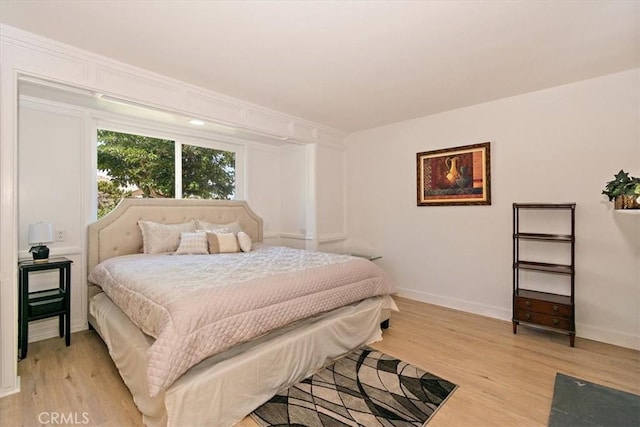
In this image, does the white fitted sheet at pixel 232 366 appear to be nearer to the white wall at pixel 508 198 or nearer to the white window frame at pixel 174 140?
the white window frame at pixel 174 140

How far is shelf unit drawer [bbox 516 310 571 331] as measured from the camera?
2795 millimetres

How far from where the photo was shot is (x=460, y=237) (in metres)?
3.81

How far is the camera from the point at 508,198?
11.3 feet

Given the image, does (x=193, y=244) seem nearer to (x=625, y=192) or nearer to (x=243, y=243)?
(x=243, y=243)

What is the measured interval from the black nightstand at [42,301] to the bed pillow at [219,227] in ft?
4.37

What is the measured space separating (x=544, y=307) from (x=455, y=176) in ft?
5.62

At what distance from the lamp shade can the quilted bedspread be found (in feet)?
1.60

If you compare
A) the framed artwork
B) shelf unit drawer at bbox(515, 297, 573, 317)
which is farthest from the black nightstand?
shelf unit drawer at bbox(515, 297, 573, 317)

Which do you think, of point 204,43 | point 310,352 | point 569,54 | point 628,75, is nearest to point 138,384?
point 310,352

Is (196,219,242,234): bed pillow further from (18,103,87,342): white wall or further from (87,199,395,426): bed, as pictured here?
(18,103,87,342): white wall

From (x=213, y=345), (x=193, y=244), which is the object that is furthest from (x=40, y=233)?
(x=213, y=345)

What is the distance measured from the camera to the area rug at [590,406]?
182cm

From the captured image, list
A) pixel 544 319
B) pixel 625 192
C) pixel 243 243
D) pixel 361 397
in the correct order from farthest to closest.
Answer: pixel 243 243 → pixel 544 319 → pixel 625 192 → pixel 361 397

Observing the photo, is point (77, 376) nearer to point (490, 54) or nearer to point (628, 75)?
point (490, 54)
